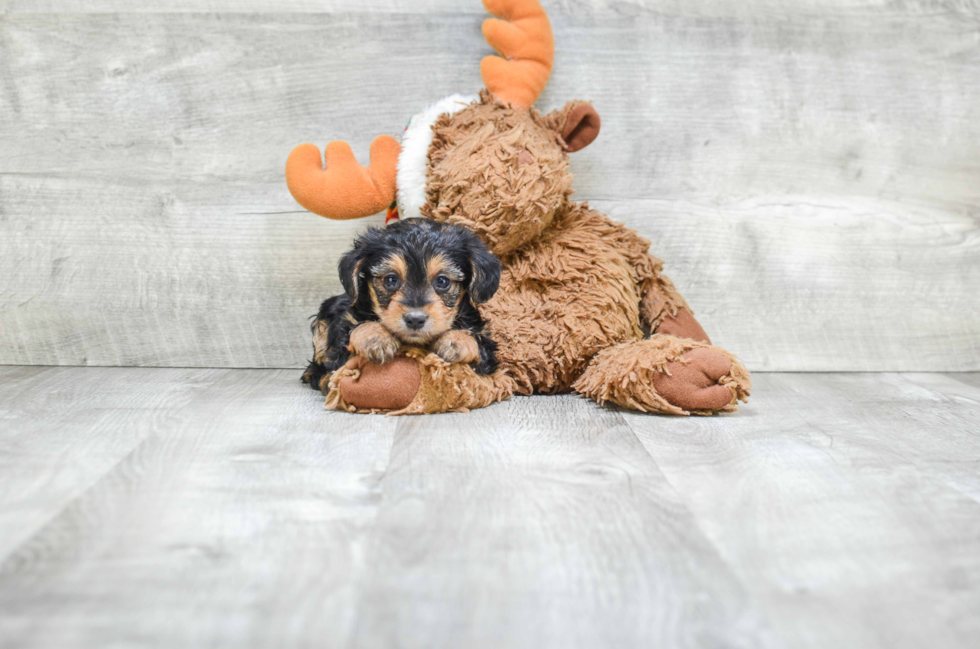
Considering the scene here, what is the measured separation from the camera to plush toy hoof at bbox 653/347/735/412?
75.3 inches

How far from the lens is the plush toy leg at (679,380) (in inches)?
75.4

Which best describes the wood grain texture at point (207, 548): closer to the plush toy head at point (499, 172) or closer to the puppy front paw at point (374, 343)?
the puppy front paw at point (374, 343)

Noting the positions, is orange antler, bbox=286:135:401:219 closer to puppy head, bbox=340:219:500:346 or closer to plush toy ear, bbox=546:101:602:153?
puppy head, bbox=340:219:500:346

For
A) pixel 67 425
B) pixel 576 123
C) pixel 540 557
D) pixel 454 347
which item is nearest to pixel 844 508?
pixel 540 557

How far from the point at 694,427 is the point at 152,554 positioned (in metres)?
1.24

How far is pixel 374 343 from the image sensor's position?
73.0 inches

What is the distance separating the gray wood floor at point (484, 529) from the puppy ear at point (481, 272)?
0.31m

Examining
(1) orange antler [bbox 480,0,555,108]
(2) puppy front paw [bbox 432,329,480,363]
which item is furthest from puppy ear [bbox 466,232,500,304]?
(1) orange antler [bbox 480,0,555,108]

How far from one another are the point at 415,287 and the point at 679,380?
71 centimetres

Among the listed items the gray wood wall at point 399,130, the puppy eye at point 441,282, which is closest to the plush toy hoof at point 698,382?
the puppy eye at point 441,282

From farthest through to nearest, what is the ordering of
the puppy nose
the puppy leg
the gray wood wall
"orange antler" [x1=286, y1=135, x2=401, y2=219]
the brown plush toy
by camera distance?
1. the gray wood wall
2. "orange antler" [x1=286, y1=135, x2=401, y2=219]
3. the puppy leg
4. the brown plush toy
5. the puppy nose

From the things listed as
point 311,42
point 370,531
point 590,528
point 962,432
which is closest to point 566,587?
point 590,528

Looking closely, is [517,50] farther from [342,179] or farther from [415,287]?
[415,287]

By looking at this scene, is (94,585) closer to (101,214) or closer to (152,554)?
(152,554)
